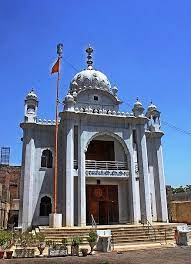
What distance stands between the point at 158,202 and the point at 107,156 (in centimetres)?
634

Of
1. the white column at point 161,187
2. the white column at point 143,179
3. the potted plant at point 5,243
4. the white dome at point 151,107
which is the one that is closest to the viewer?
the potted plant at point 5,243

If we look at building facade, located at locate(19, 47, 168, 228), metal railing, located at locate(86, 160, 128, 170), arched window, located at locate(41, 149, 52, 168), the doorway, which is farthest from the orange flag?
the doorway

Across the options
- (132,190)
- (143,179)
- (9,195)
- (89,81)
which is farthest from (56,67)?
(9,195)

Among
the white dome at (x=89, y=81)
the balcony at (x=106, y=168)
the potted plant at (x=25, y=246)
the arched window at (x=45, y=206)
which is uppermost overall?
the white dome at (x=89, y=81)

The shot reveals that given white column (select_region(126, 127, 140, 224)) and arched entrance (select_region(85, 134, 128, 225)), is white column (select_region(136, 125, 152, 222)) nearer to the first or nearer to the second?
white column (select_region(126, 127, 140, 224))

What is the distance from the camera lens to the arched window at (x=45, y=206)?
78.8ft

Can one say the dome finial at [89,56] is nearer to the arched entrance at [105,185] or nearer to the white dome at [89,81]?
the white dome at [89,81]

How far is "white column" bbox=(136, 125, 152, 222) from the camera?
2361cm

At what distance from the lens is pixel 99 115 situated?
82.2 ft

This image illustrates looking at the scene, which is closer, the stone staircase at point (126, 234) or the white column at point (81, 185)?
the stone staircase at point (126, 234)

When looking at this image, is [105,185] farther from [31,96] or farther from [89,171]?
[31,96]

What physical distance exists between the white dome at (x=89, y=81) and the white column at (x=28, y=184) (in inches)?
335

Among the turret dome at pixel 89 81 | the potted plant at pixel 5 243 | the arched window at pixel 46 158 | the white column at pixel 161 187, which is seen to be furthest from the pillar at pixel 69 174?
the white column at pixel 161 187

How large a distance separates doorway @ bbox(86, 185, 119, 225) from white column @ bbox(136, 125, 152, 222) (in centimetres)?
249
